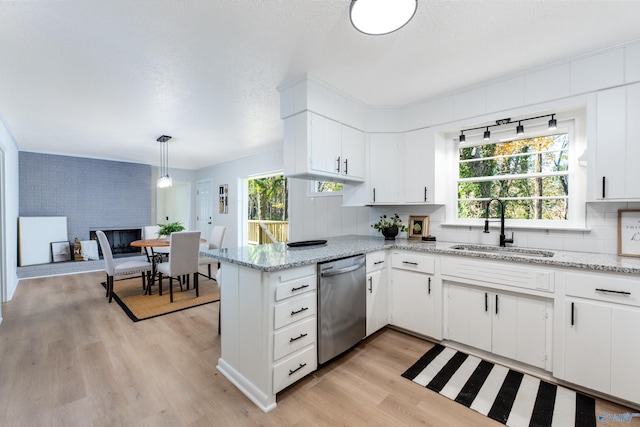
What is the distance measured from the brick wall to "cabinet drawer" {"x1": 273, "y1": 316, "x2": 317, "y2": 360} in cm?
636

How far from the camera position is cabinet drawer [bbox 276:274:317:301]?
1760mm

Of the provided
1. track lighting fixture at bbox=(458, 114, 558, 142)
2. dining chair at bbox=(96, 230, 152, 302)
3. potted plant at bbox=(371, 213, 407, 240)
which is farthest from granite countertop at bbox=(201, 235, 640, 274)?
dining chair at bbox=(96, 230, 152, 302)

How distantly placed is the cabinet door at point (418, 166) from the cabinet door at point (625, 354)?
63.8 inches

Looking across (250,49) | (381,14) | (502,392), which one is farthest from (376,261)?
(250,49)

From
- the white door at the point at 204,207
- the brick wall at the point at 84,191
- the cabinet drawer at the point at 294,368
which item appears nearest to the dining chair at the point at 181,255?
the cabinet drawer at the point at 294,368

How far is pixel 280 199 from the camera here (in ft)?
24.8

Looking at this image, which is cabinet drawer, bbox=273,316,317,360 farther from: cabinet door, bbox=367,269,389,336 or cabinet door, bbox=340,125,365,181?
cabinet door, bbox=340,125,365,181

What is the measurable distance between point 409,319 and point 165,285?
12.9 ft

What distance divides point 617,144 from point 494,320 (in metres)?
1.59

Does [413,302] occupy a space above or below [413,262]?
below

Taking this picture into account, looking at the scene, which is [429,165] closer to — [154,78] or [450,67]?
[450,67]

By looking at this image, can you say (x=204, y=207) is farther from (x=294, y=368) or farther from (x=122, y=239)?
(x=294, y=368)

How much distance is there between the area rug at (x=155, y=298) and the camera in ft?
10.9

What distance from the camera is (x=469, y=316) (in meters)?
2.30
